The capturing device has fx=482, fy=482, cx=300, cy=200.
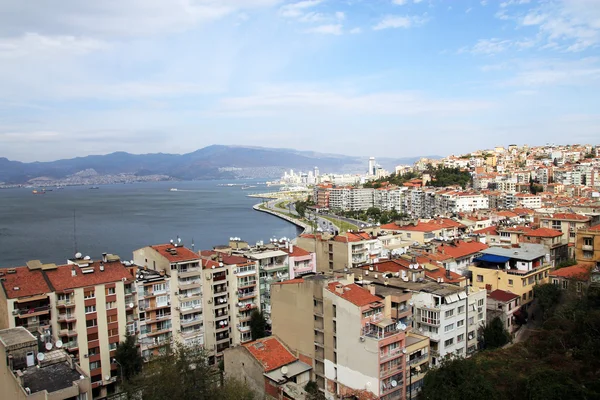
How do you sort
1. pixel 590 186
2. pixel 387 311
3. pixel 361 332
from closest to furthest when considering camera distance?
pixel 361 332 → pixel 387 311 → pixel 590 186

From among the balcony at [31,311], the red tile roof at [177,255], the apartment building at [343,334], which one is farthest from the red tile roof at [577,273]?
the balcony at [31,311]

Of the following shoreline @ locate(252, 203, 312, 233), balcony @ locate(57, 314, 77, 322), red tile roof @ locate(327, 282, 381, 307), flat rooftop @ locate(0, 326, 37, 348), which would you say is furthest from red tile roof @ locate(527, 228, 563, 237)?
shoreline @ locate(252, 203, 312, 233)

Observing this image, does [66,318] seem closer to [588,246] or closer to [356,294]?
[356,294]

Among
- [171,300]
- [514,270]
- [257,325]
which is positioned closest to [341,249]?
[257,325]

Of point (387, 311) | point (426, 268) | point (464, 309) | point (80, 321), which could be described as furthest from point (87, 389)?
point (426, 268)

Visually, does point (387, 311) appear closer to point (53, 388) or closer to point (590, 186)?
point (53, 388)
